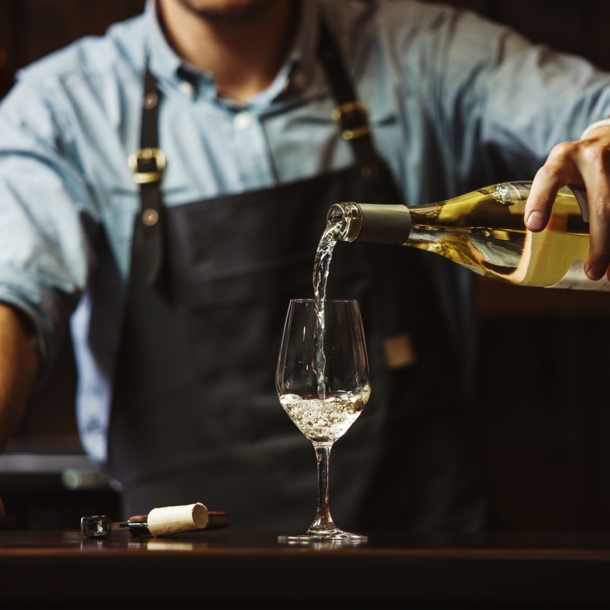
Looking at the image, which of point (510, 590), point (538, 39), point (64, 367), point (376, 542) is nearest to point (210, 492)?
point (376, 542)

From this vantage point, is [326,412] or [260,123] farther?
[260,123]

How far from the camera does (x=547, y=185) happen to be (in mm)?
942

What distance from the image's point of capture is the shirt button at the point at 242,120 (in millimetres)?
1539

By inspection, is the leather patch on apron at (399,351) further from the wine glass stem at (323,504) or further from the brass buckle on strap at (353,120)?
the wine glass stem at (323,504)

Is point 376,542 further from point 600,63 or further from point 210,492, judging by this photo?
point 600,63

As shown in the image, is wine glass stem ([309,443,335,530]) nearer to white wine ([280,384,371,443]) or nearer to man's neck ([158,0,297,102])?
white wine ([280,384,371,443])

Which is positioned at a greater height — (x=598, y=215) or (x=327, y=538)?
(x=598, y=215)

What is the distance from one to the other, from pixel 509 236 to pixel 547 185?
13 cm

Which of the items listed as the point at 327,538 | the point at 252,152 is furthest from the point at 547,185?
the point at 252,152

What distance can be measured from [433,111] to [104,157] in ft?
1.93

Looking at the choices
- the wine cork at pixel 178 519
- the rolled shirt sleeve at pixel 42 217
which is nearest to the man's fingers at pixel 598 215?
the wine cork at pixel 178 519

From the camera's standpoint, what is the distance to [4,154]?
1.46 metres

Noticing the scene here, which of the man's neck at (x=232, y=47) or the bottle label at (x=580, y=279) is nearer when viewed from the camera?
the bottle label at (x=580, y=279)

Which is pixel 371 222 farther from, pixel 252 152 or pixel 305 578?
pixel 252 152
